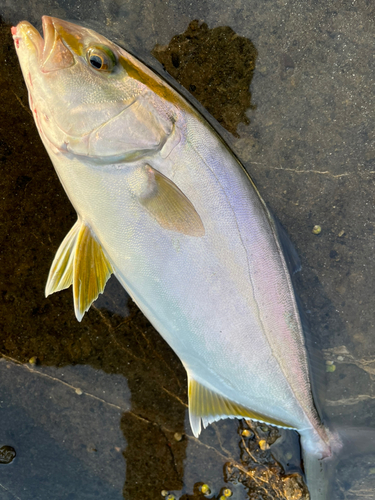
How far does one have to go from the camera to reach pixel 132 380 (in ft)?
6.89

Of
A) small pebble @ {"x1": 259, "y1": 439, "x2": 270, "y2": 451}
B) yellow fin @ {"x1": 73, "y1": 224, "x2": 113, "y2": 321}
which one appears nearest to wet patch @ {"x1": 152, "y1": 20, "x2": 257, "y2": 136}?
yellow fin @ {"x1": 73, "y1": 224, "x2": 113, "y2": 321}

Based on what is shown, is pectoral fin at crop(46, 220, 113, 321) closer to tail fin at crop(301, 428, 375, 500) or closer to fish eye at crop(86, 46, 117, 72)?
fish eye at crop(86, 46, 117, 72)

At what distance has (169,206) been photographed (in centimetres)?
154

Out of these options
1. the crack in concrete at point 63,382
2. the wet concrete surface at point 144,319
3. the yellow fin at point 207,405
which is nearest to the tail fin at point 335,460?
the wet concrete surface at point 144,319

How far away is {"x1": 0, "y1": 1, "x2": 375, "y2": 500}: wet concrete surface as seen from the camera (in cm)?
196

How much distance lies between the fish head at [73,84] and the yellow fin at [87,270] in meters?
0.42

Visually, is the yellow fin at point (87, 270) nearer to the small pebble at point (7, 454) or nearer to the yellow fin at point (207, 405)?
the yellow fin at point (207, 405)

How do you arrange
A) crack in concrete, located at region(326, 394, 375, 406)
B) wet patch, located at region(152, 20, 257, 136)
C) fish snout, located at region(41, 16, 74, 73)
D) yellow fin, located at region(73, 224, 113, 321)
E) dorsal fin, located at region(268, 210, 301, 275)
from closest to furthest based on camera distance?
fish snout, located at region(41, 16, 74, 73)
yellow fin, located at region(73, 224, 113, 321)
dorsal fin, located at region(268, 210, 301, 275)
wet patch, located at region(152, 20, 257, 136)
crack in concrete, located at region(326, 394, 375, 406)

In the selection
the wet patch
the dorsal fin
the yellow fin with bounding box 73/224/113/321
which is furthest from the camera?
the wet patch

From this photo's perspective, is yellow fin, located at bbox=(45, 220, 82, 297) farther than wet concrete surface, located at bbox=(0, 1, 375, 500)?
No

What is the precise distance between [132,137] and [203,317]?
2.79 ft

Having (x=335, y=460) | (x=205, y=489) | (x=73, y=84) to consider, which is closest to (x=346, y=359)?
(x=335, y=460)

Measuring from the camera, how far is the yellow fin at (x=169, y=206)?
1.53m

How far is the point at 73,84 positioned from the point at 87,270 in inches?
32.3
